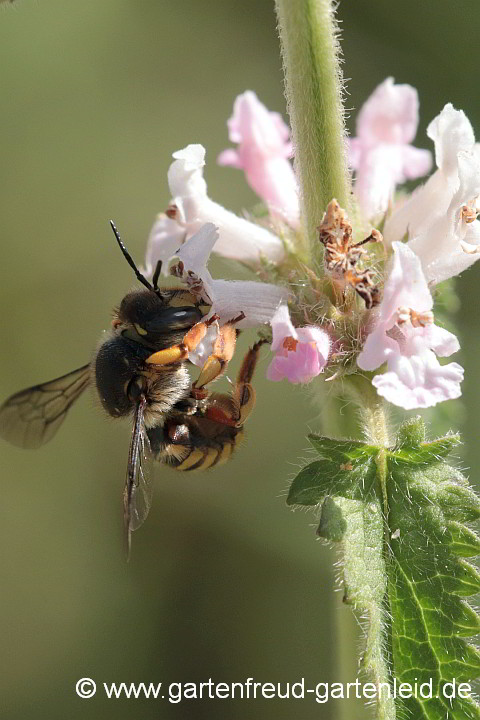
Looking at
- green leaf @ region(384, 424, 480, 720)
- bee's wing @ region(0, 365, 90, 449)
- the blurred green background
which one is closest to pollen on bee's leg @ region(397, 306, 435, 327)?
green leaf @ region(384, 424, 480, 720)

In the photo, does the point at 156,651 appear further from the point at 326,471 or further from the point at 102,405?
the point at 326,471

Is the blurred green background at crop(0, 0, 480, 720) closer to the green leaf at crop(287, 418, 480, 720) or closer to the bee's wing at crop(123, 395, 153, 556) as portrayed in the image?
the bee's wing at crop(123, 395, 153, 556)

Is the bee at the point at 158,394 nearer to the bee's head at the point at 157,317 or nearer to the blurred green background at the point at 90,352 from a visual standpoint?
the bee's head at the point at 157,317

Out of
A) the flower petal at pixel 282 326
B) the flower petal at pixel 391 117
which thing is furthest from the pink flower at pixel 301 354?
the flower petal at pixel 391 117

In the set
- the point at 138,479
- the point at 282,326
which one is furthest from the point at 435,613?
the point at 138,479

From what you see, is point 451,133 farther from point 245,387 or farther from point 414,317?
point 245,387
